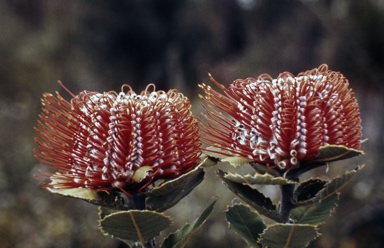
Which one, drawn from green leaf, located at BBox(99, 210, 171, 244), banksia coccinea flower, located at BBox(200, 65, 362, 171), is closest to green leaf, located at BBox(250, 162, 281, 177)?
banksia coccinea flower, located at BBox(200, 65, 362, 171)

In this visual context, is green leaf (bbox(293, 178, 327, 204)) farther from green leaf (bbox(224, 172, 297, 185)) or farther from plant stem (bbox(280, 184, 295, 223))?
green leaf (bbox(224, 172, 297, 185))

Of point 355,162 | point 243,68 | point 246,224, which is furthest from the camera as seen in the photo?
point 243,68

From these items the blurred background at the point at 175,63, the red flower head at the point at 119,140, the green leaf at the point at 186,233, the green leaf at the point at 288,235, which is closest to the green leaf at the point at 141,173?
the red flower head at the point at 119,140

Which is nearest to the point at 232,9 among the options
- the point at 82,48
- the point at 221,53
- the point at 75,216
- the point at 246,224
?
the point at 221,53

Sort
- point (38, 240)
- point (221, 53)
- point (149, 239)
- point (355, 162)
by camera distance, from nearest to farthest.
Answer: point (149, 239)
point (38, 240)
point (355, 162)
point (221, 53)

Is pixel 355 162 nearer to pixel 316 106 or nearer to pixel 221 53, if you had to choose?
pixel 316 106

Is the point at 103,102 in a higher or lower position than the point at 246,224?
higher

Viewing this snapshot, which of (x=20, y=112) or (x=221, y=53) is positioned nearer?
(x=20, y=112)

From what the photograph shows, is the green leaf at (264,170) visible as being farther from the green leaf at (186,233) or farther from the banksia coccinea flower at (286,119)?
the green leaf at (186,233)
